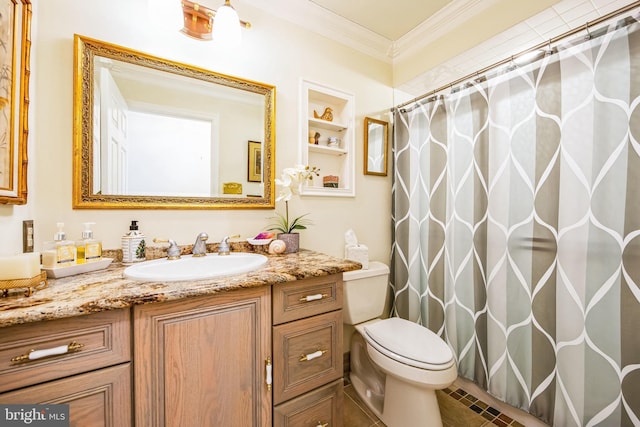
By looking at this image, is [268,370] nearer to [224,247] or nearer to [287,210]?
[224,247]

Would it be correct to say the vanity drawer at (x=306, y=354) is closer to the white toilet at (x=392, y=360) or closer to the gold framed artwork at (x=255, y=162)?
the white toilet at (x=392, y=360)

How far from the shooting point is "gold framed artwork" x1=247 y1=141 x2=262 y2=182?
58.3 inches

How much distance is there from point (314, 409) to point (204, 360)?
0.53 meters

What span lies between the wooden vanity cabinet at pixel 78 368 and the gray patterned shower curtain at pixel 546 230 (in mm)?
1630

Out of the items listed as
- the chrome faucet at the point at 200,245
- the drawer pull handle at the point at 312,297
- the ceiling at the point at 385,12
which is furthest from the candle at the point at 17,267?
the ceiling at the point at 385,12

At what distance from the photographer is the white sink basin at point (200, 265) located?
0.98 m

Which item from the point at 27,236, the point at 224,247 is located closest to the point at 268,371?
the point at 224,247

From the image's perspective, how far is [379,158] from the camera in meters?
2.01

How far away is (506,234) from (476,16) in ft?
4.18

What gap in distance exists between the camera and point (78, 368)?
0.69 metres

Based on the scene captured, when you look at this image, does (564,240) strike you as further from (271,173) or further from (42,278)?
(42,278)

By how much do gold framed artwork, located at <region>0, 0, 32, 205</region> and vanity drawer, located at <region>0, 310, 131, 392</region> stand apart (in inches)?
18.4

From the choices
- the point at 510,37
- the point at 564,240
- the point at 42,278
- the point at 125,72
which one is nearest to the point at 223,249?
the point at 42,278

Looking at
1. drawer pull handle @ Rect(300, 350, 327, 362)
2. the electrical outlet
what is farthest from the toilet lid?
the electrical outlet
